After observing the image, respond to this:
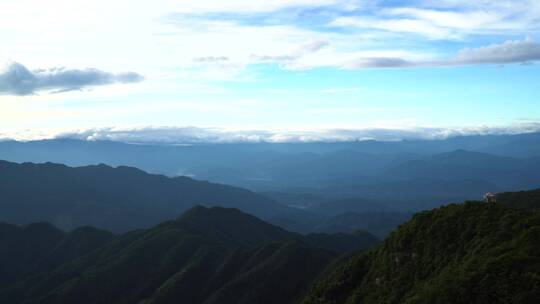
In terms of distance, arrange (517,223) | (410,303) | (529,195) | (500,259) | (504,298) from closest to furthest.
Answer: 1. (504,298)
2. (500,259)
3. (410,303)
4. (517,223)
5. (529,195)

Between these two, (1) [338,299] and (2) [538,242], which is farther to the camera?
(1) [338,299]

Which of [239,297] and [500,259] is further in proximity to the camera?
[239,297]

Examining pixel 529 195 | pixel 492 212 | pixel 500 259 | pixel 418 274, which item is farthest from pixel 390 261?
pixel 529 195

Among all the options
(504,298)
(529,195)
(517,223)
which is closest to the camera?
(504,298)

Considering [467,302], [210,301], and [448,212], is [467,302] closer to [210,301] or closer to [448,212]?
[448,212]

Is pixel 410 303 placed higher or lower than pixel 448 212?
lower

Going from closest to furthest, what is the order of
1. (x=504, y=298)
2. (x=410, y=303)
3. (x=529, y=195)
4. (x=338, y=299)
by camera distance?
(x=504, y=298)
(x=410, y=303)
(x=338, y=299)
(x=529, y=195)

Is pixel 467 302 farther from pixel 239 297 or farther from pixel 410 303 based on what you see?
pixel 239 297

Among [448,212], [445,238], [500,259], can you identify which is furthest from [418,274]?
[500,259]

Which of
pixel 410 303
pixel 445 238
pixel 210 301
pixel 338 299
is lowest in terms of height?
pixel 210 301
